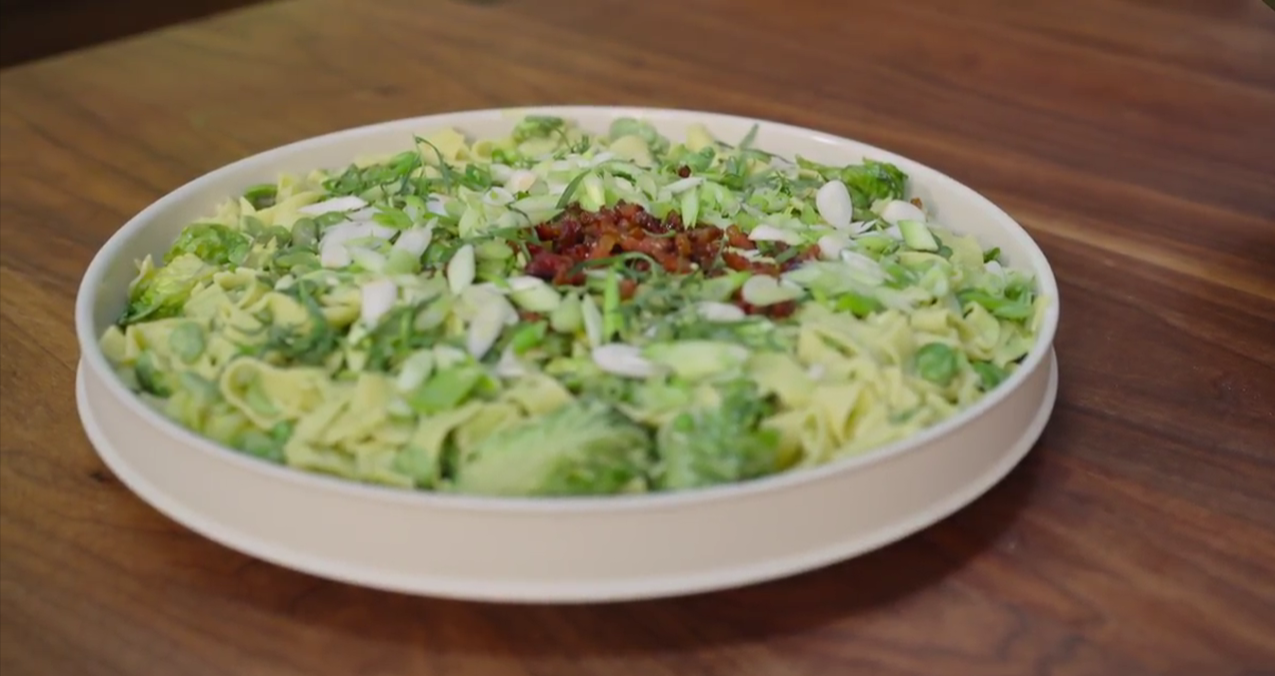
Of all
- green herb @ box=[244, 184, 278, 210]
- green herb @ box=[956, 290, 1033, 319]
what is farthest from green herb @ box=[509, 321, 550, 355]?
green herb @ box=[244, 184, 278, 210]

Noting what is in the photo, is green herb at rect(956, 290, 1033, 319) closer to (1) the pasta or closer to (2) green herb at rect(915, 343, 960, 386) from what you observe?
(1) the pasta

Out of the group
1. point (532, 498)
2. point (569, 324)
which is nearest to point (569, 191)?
point (569, 324)

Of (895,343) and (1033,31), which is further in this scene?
(1033,31)

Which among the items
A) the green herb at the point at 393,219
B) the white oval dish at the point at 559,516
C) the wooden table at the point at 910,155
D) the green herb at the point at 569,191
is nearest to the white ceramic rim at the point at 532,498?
the white oval dish at the point at 559,516

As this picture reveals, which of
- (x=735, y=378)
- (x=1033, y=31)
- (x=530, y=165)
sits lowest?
(x=1033, y=31)

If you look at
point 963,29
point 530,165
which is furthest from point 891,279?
point 963,29

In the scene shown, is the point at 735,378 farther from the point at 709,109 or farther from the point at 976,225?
the point at 709,109

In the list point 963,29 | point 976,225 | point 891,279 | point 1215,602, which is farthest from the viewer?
point 963,29

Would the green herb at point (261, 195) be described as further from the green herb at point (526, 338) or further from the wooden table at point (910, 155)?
the green herb at point (526, 338)
